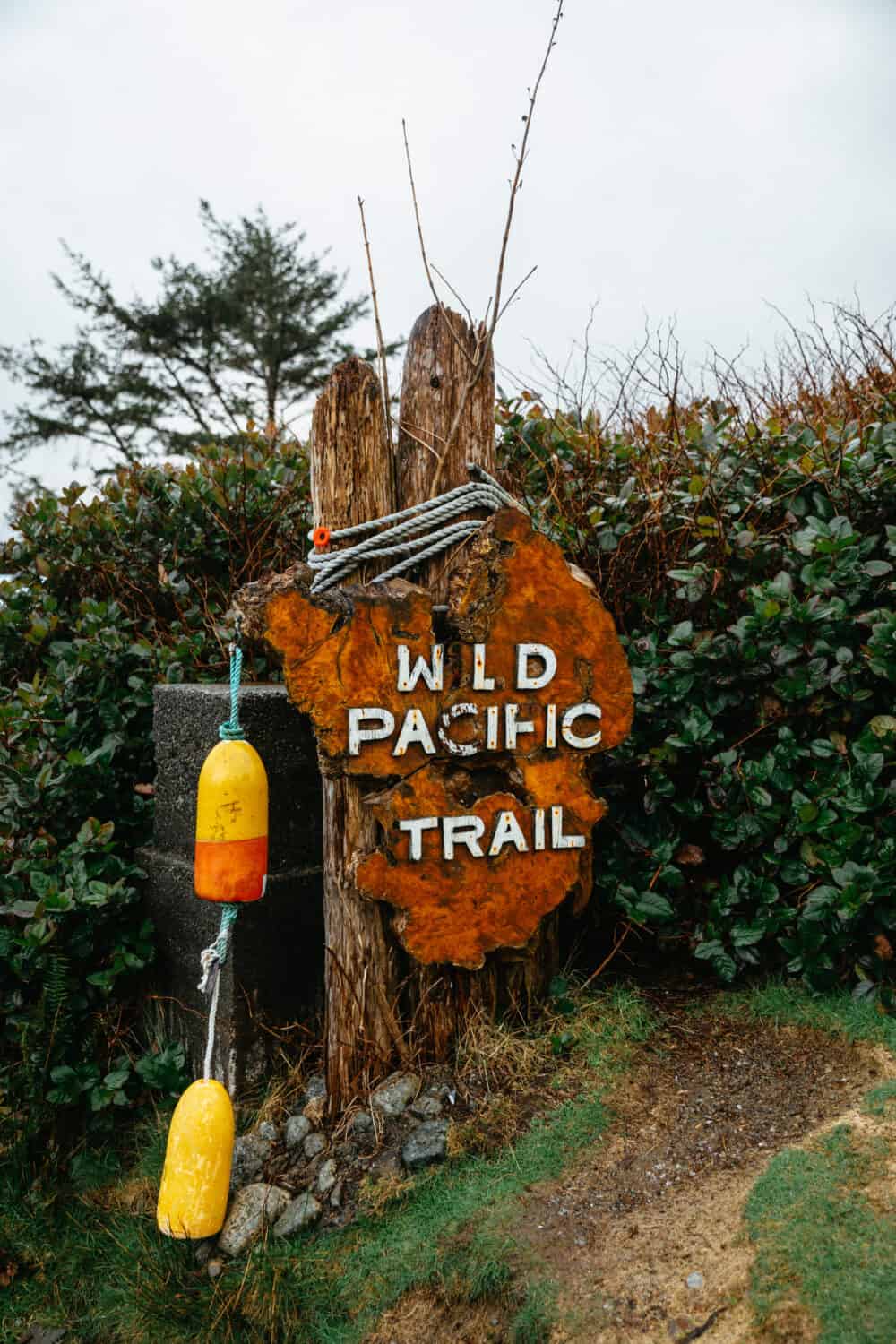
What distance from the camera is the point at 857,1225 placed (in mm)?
2105

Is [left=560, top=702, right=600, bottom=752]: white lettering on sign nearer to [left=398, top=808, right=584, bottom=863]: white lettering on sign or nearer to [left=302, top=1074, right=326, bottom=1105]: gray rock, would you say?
[left=398, top=808, right=584, bottom=863]: white lettering on sign

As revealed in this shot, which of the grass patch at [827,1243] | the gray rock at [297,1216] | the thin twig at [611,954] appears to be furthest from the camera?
the thin twig at [611,954]

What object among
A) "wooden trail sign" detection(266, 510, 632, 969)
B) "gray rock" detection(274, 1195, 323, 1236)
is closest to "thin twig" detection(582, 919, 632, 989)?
"wooden trail sign" detection(266, 510, 632, 969)

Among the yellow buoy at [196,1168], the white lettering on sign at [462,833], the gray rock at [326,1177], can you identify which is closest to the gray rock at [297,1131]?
the gray rock at [326,1177]

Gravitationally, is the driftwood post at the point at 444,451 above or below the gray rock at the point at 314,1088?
above

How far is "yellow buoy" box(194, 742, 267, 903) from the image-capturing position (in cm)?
254

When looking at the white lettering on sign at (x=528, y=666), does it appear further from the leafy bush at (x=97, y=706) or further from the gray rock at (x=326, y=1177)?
the leafy bush at (x=97, y=706)

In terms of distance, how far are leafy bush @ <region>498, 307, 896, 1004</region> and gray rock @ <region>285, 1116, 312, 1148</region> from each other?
1.09 metres

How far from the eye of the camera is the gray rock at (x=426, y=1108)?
8.93ft

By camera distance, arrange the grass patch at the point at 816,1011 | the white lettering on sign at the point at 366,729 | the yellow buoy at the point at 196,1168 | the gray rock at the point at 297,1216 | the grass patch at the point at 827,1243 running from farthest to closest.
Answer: the grass patch at the point at 816,1011 < the white lettering on sign at the point at 366,729 < the gray rock at the point at 297,1216 < the yellow buoy at the point at 196,1168 < the grass patch at the point at 827,1243

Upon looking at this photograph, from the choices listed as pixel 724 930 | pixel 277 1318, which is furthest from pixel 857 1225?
pixel 277 1318

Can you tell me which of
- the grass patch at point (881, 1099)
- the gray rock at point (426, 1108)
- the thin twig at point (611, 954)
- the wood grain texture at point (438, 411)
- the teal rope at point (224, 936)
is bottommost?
the gray rock at point (426, 1108)

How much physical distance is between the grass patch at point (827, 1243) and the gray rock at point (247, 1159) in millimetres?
1273

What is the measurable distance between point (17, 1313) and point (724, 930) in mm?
2219
